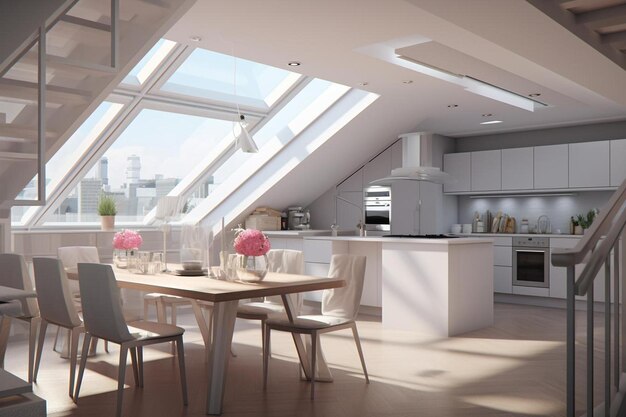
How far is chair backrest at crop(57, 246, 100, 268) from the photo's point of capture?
496 centimetres

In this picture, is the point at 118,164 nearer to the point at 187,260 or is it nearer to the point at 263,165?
the point at 263,165

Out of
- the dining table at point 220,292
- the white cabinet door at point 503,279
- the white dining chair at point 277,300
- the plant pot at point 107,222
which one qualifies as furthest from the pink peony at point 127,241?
the white cabinet door at point 503,279

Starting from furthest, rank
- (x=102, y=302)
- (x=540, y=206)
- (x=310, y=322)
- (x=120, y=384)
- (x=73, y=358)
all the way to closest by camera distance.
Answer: (x=540, y=206), (x=310, y=322), (x=73, y=358), (x=102, y=302), (x=120, y=384)

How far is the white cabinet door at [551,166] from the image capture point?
7.43 meters

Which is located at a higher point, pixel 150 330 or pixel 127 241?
pixel 127 241

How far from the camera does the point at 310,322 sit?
3840 mm

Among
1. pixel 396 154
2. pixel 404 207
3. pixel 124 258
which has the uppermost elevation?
pixel 396 154

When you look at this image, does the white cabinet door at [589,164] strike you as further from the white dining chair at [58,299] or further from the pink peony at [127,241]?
the white dining chair at [58,299]

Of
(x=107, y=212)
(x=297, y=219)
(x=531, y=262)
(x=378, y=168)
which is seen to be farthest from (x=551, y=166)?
(x=107, y=212)

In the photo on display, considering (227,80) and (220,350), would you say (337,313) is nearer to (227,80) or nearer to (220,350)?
(220,350)

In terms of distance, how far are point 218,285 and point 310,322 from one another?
671mm

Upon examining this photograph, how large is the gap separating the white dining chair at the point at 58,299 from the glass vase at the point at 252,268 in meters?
1.03

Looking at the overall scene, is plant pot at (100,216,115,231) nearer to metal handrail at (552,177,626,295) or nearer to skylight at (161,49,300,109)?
skylight at (161,49,300,109)

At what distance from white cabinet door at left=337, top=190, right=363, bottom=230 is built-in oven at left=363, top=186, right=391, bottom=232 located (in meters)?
0.09
